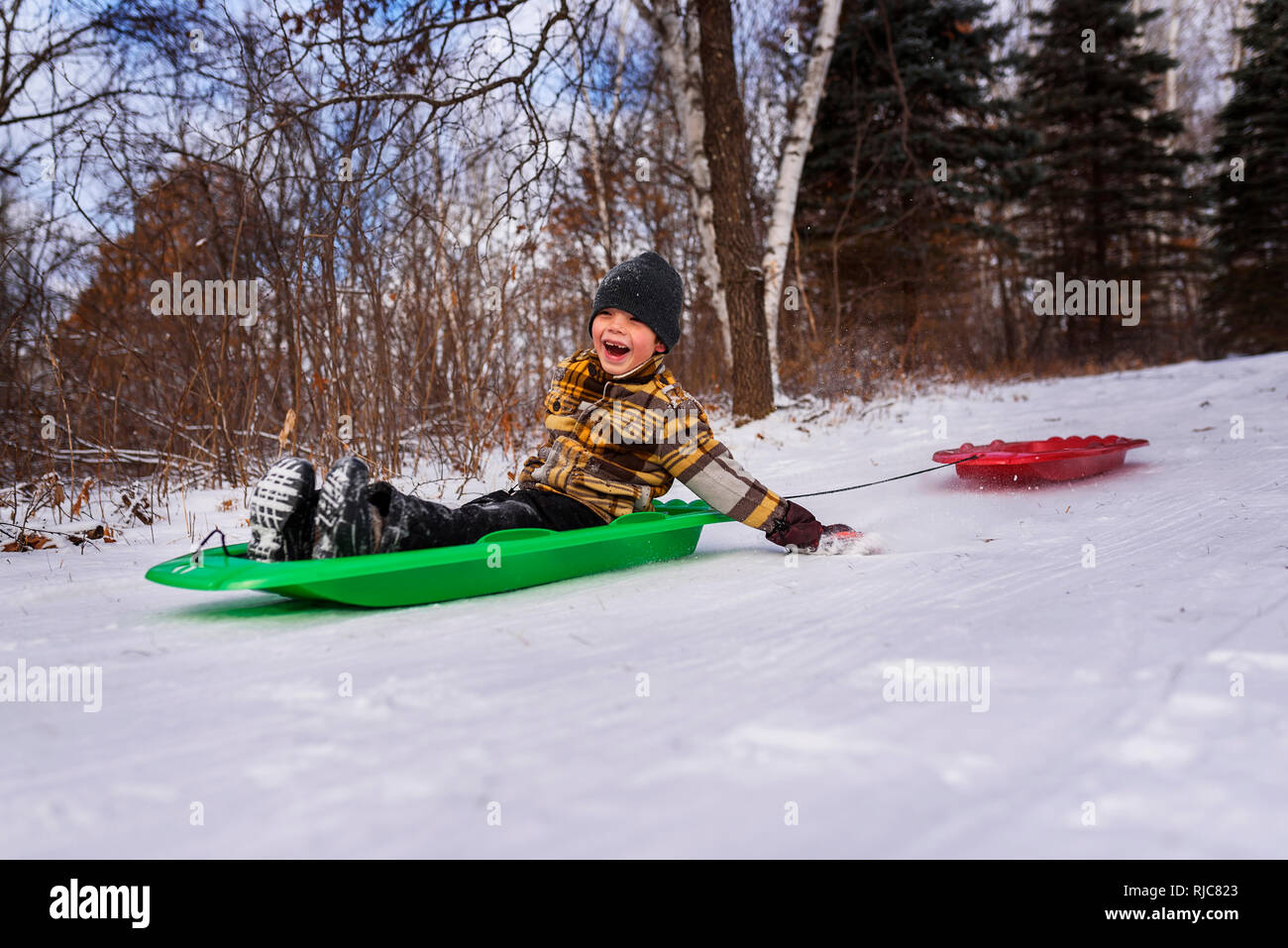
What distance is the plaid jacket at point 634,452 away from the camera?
2348mm

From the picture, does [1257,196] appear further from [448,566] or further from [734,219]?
[448,566]

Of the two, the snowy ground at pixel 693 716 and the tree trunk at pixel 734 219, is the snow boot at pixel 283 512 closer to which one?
the snowy ground at pixel 693 716

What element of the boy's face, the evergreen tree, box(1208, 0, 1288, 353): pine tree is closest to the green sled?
the boy's face

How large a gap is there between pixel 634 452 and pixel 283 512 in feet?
3.32

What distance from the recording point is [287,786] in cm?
99

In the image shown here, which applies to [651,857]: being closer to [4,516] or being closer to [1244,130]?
[4,516]

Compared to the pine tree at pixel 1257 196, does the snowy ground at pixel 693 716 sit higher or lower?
lower

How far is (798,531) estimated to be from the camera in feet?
7.77

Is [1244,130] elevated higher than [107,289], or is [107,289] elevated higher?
[1244,130]

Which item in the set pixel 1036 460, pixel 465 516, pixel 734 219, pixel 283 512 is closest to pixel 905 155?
pixel 734 219

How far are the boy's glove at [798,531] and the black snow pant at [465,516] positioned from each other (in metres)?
0.52

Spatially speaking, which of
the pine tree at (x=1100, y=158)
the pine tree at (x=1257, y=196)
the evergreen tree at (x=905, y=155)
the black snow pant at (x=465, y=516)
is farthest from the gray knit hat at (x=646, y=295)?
the pine tree at (x=1257, y=196)
